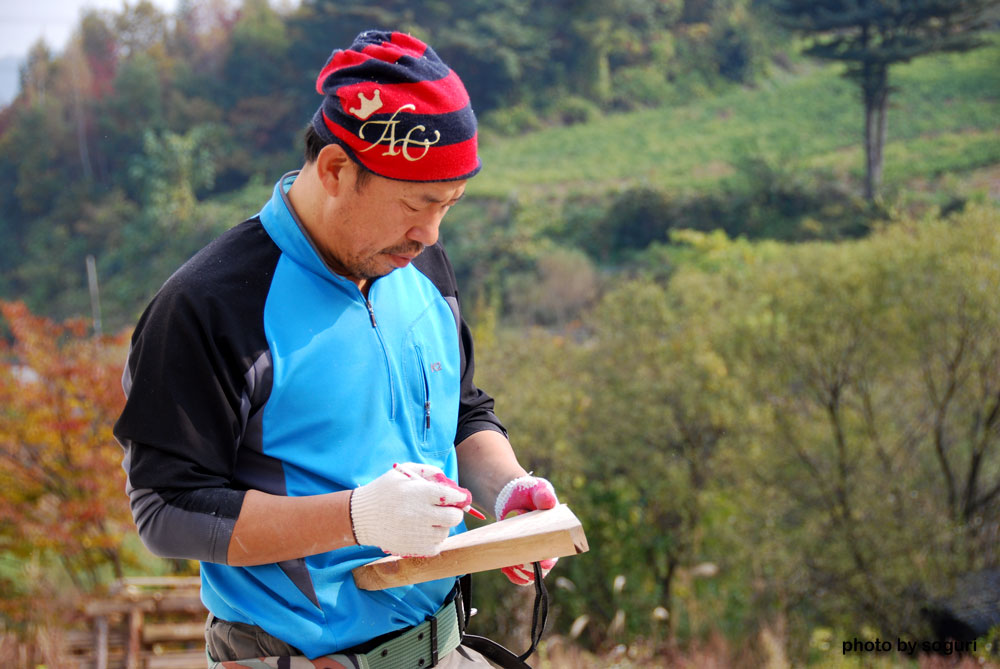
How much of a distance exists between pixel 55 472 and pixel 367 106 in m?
8.35

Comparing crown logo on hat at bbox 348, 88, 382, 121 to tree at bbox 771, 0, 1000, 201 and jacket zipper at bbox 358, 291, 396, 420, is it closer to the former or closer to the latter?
jacket zipper at bbox 358, 291, 396, 420

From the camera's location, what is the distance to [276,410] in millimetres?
1586

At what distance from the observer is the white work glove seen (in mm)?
1485

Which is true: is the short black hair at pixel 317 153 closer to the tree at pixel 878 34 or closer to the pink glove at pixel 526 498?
the pink glove at pixel 526 498

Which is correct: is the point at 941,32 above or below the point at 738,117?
above

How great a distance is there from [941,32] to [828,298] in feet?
62.5

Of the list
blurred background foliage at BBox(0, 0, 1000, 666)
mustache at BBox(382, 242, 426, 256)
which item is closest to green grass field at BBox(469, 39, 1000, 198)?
blurred background foliage at BBox(0, 0, 1000, 666)

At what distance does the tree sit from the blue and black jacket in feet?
76.9

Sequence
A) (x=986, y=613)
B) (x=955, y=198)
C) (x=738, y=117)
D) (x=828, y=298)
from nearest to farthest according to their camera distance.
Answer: (x=986, y=613), (x=828, y=298), (x=955, y=198), (x=738, y=117)

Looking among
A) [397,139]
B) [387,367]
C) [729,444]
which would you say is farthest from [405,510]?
[729,444]

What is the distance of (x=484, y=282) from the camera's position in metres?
24.4

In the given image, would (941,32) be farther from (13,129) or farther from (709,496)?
(13,129)

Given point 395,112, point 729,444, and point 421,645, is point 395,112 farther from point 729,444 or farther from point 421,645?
point 729,444

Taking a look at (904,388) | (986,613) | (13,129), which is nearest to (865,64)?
(904,388)
